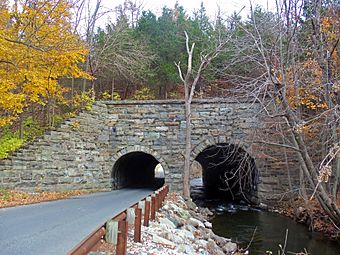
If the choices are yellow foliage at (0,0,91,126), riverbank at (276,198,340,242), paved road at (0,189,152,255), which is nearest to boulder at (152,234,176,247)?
paved road at (0,189,152,255)

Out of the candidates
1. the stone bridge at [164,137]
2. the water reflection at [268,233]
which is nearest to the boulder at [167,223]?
the water reflection at [268,233]

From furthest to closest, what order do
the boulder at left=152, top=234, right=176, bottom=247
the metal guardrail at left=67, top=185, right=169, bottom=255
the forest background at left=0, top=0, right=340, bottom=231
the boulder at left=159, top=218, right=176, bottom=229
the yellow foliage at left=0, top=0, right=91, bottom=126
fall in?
the yellow foliage at left=0, top=0, right=91, bottom=126 < the forest background at left=0, top=0, right=340, bottom=231 < the boulder at left=159, top=218, right=176, bottom=229 < the boulder at left=152, top=234, right=176, bottom=247 < the metal guardrail at left=67, top=185, right=169, bottom=255

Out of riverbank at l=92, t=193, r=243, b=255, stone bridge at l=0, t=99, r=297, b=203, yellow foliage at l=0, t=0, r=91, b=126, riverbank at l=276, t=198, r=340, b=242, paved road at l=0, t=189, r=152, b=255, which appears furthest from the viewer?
stone bridge at l=0, t=99, r=297, b=203

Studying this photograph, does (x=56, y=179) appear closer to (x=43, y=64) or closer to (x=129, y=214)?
(x=43, y=64)

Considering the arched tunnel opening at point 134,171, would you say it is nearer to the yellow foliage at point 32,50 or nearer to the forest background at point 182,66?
the forest background at point 182,66

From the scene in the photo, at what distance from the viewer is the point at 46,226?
21.2 ft

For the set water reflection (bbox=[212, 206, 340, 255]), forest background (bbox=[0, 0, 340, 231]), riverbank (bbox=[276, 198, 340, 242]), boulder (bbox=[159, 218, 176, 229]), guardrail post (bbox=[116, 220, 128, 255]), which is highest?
forest background (bbox=[0, 0, 340, 231])

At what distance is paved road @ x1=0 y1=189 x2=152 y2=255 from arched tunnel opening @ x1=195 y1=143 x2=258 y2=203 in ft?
26.6

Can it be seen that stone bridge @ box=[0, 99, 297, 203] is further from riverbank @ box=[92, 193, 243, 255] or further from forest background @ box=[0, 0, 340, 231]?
riverbank @ box=[92, 193, 243, 255]

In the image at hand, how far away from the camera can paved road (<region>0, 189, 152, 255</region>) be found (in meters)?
4.99

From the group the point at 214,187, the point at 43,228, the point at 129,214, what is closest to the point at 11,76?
the point at 43,228

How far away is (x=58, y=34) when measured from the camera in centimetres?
1244

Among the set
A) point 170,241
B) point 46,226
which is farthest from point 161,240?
point 46,226

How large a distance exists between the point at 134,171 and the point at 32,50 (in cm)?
1142
